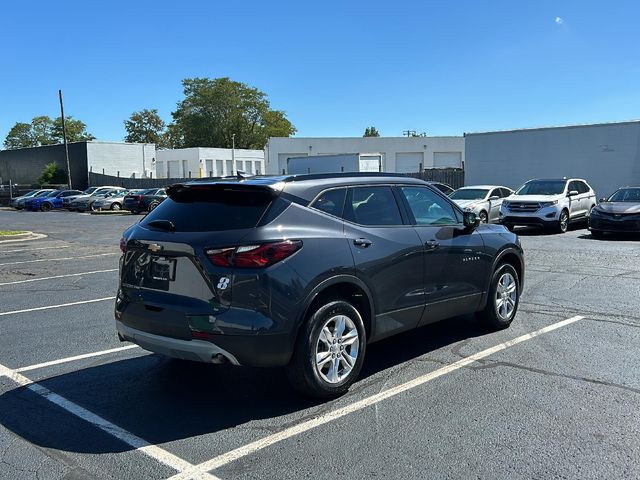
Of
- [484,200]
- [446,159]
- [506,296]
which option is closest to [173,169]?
[446,159]

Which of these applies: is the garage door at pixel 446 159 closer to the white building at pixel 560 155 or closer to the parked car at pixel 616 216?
the white building at pixel 560 155

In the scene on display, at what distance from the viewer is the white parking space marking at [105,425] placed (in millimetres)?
3602

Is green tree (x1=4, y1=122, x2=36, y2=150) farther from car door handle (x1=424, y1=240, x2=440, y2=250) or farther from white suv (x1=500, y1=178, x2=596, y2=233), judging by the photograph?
car door handle (x1=424, y1=240, x2=440, y2=250)

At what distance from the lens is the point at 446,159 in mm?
64188

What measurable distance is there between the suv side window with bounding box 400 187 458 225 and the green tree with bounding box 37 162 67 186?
54668 millimetres

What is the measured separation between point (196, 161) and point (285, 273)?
209 ft

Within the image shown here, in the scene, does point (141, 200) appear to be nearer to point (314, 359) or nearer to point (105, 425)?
point (105, 425)

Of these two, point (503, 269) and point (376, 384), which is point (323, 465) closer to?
point (376, 384)

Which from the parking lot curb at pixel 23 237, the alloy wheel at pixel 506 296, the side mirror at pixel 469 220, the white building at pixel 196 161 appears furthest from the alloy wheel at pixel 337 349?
the white building at pixel 196 161

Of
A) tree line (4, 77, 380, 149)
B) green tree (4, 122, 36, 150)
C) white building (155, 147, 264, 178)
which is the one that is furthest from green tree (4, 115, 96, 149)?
white building (155, 147, 264, 178)

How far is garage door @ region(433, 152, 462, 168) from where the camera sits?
208ft

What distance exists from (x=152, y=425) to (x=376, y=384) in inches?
73.2

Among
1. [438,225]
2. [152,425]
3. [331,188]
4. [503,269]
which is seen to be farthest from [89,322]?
[503,269]

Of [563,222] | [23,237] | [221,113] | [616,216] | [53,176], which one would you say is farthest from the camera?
[221,113]
